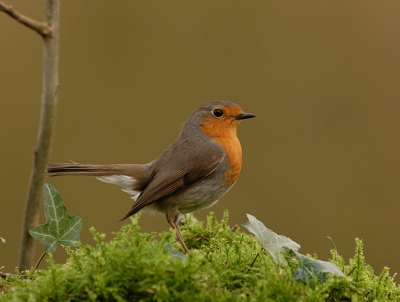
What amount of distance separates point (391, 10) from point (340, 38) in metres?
0.71

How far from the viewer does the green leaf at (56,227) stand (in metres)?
2.04

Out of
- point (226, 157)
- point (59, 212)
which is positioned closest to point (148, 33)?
point (226, 157)

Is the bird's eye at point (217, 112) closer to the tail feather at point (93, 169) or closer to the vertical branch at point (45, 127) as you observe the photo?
the tail feather at point (93, 169)

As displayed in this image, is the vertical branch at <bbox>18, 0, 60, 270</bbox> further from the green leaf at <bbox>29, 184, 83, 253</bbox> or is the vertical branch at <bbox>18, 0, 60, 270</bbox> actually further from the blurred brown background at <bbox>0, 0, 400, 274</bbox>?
the blurred brown background at <bbox>0, 0, 400, 274</bbox>

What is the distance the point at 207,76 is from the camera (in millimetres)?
6914

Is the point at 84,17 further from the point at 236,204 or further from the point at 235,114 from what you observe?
the point at 235,114

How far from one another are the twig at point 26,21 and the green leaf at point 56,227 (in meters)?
0.77

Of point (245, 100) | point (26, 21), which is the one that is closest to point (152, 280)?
point (26, 21)

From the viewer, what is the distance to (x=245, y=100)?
677 centimetres

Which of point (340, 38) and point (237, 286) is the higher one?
point (340, 38)

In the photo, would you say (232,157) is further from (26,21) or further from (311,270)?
(311,270)

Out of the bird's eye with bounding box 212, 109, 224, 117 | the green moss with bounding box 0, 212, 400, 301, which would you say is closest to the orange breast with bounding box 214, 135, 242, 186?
the bird's eye with bounding box 212, 109, 224, 117

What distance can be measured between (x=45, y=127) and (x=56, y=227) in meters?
0.58

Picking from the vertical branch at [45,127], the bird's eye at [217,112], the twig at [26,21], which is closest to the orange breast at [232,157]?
the bird's eye at [217,112]
